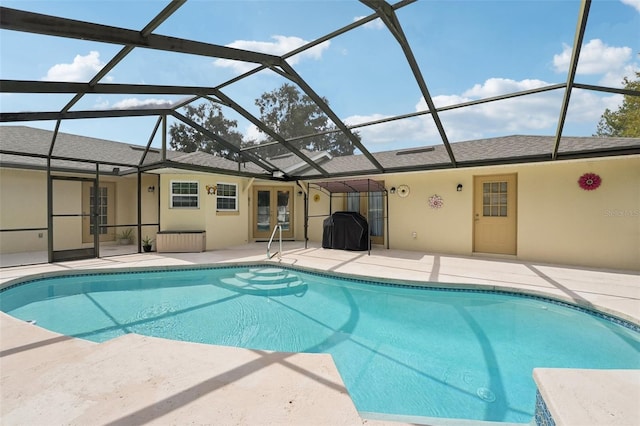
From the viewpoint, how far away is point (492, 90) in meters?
6.12

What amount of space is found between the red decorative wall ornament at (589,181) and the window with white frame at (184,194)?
10697 mm

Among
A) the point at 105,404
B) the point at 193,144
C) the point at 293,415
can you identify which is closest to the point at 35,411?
the point at 105,404

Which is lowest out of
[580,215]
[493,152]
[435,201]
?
[580,215]

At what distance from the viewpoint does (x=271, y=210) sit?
1198cm

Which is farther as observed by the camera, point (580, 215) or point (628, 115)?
point (628, 115)

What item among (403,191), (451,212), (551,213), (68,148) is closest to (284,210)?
(403,191)

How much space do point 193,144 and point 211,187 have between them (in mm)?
13960

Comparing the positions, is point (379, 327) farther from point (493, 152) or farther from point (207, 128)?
point (207, 128)

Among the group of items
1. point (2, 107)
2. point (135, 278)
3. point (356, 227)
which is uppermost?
point (2, 107)

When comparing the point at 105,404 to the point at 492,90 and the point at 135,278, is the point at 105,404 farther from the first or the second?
the point at 492,90

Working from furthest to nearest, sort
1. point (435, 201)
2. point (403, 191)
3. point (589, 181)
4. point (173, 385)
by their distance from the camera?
point (403, 191) < point (435, 201) < point (589, 181) < point (173, 385)

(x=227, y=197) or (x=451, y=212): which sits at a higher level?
(x=227, y=197)

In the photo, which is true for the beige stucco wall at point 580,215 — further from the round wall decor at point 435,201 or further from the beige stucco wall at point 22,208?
the beige stucco wall at point 22,208

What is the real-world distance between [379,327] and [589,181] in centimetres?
672
